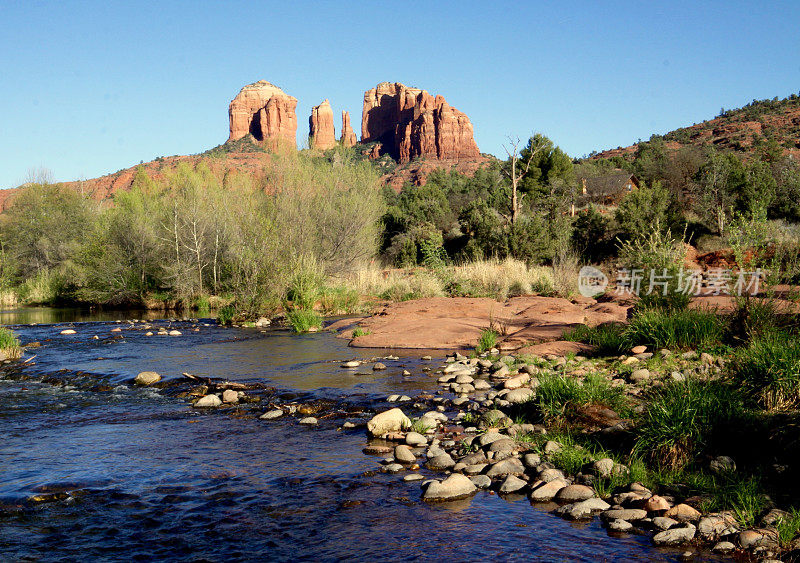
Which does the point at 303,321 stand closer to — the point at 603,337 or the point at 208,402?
the point at 208,402

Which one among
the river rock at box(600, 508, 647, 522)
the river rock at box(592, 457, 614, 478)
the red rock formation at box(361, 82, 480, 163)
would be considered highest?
the red rock formation at box(361, 82, 480, 163)

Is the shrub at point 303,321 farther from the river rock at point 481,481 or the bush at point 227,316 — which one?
the river rock at point 481,481

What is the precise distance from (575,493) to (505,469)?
0.70 metres

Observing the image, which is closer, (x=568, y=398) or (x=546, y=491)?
(x=546, y=491)

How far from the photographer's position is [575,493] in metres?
4.59

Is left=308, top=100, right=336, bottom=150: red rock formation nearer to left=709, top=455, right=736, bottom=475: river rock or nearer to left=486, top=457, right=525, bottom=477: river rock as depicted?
left=486, top=457, right=525, bottom=477: river rock

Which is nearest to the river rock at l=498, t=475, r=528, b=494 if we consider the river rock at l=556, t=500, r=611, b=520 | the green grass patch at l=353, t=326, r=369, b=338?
the river rock at l=556, t=500, r=611, b=520

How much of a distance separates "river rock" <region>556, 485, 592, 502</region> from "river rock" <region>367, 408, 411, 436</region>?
213 centimetres

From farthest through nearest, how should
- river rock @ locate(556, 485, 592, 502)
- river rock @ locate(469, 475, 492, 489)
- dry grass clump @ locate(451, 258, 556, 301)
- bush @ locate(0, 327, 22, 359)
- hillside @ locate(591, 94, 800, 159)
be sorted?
hillside @ locate(591, 94, 800, 159) < dry grass clump @ locate(451, 258, 556, 301) < bush @ locate(0, 327, 22, 359) < river rock @ locate(469, 475, 492, 489) < river rock @ locate(556, 485, 592, 502)

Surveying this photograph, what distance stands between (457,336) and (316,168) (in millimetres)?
17799

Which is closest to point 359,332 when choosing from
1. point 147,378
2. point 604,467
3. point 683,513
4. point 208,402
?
point 147,378

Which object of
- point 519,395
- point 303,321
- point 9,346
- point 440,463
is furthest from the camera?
point 303,321

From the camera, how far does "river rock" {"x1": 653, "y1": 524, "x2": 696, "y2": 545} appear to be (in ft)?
12.6

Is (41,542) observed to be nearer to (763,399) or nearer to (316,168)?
(763,399)
